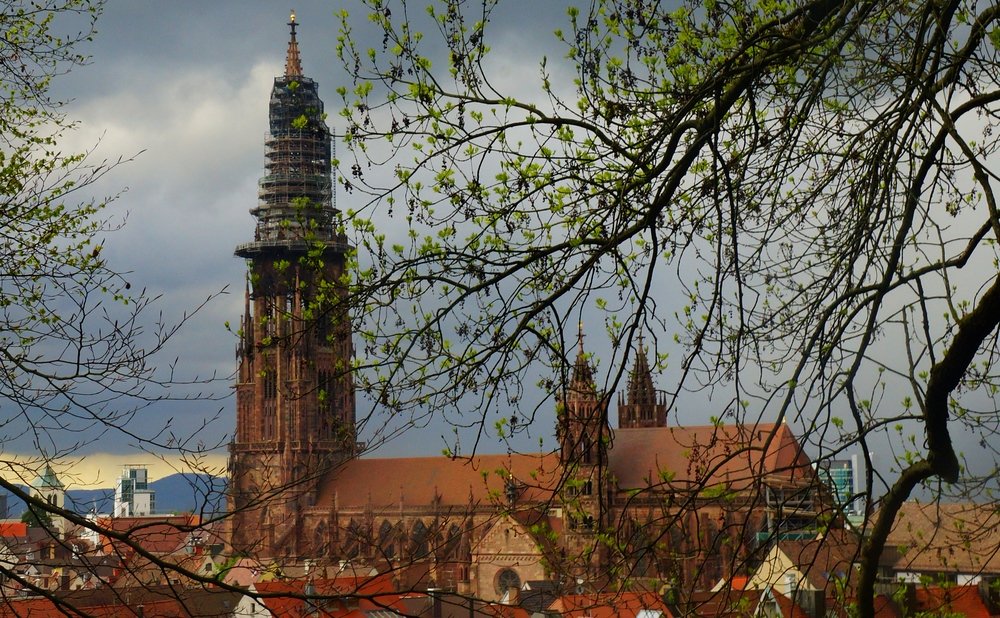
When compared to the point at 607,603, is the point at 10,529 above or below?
above

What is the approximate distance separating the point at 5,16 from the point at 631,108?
559 cm

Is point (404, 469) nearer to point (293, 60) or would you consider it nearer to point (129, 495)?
point (293, 60)

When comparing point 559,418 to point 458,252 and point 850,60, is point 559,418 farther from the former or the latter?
point 850,60

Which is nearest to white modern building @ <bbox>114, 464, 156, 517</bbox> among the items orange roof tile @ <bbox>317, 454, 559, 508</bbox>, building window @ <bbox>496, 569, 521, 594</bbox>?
orange roof tile @ <bbox>317, 454, 559, 508</bbox>

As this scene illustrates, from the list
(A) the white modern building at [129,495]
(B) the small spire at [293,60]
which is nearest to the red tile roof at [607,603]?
(A) the white modern building at [129,495]

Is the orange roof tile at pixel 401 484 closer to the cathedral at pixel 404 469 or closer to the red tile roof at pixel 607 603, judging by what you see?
the cathedral at pixel 404 469

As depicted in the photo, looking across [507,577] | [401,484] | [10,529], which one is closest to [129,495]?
[10,529]

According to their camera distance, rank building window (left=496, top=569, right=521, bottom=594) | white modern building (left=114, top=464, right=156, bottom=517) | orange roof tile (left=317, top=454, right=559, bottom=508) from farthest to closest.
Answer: orange roof tile (left=317, top=454, right=559, bottom=508)
building window (left=496, top=569, right=521, bottom=594)
white modern building (left=114, top=464, right=156, bottom=517)

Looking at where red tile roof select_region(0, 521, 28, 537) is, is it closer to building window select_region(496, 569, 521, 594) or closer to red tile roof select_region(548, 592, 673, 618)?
red tile roof select_region(548, 592, 673, 618)

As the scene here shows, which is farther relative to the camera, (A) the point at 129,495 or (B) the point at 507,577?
(B) the point at 507,577

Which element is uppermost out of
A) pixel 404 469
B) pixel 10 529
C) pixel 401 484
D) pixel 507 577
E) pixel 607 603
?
pixel 404 469

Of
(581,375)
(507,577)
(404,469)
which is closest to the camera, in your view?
(581,375)

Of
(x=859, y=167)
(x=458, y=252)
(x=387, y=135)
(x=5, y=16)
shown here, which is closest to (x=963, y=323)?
(x=859, y=167)

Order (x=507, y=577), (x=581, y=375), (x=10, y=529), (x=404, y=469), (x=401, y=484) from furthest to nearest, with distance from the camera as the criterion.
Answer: (x=404, y=469)
(x=401, y=484)
(x=507, y=577)
(x=10, y=529)
(x=581, y=375)
